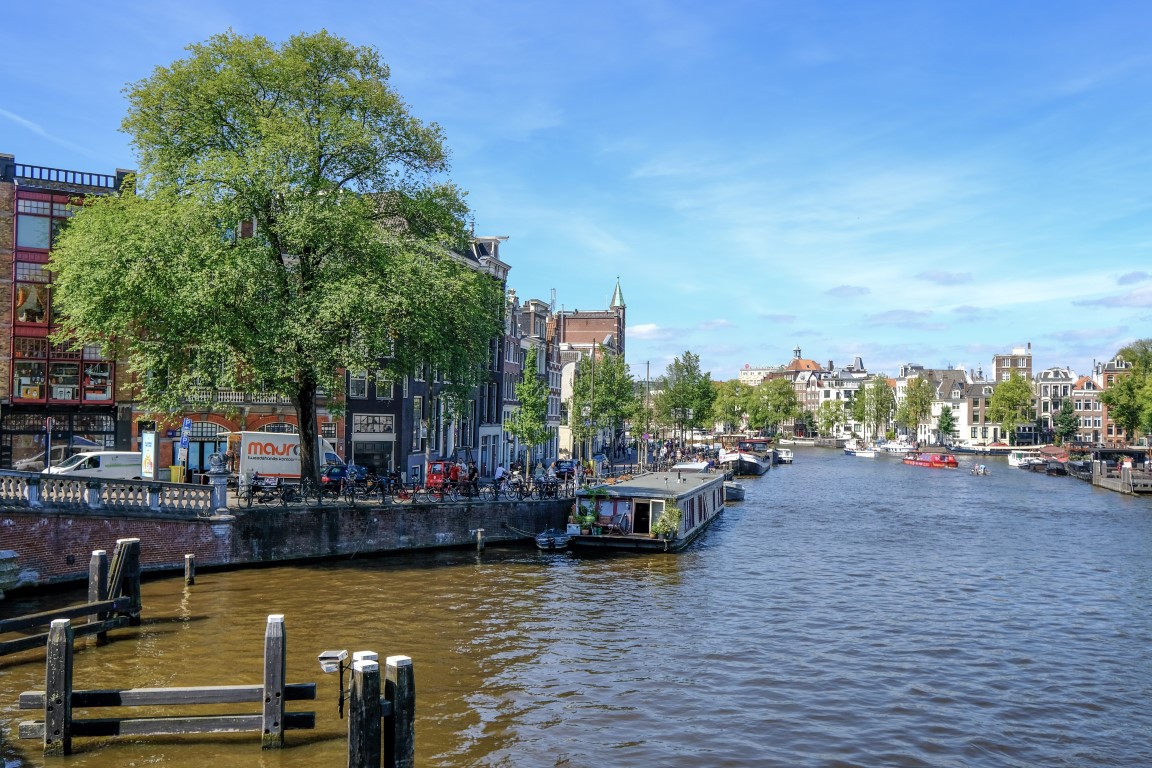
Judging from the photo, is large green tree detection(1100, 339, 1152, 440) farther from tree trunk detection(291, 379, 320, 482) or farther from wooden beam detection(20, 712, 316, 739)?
wooden beam detection(20, 712, 316, 739)

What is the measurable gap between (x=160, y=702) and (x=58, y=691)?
202 centimetres

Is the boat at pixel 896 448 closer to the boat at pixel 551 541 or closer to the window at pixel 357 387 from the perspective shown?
the window at pixel 357 387

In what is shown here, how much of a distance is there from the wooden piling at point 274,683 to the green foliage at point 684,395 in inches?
3945

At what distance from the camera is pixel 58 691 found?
50.8 feet

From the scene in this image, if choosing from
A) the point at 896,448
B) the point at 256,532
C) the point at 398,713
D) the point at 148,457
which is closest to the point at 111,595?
the point at 256,532

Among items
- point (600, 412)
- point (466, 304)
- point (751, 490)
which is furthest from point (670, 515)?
point (751, 490)

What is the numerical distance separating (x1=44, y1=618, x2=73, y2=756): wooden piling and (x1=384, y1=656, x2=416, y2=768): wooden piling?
19.7ft

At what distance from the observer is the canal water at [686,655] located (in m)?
18.0

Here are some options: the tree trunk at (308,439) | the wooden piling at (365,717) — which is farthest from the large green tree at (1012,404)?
the wooden piling at (365,717)

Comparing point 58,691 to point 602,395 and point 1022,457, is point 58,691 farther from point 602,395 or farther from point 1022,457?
point 1022,457

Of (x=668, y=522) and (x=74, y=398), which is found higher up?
(x=74, y=398)

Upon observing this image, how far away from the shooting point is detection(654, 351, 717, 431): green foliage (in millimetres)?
115188

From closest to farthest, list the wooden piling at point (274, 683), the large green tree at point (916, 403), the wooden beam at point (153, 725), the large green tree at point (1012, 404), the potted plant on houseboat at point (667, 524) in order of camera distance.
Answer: the wooden piling at point (274, 683)
the wooden beam at point (153, 725)
the potted plant on houseboat at point (667, 524)
the large green tree at point (1012, 404)
the large green tree at point (916, 403)

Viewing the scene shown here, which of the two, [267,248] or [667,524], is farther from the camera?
[667,524]
